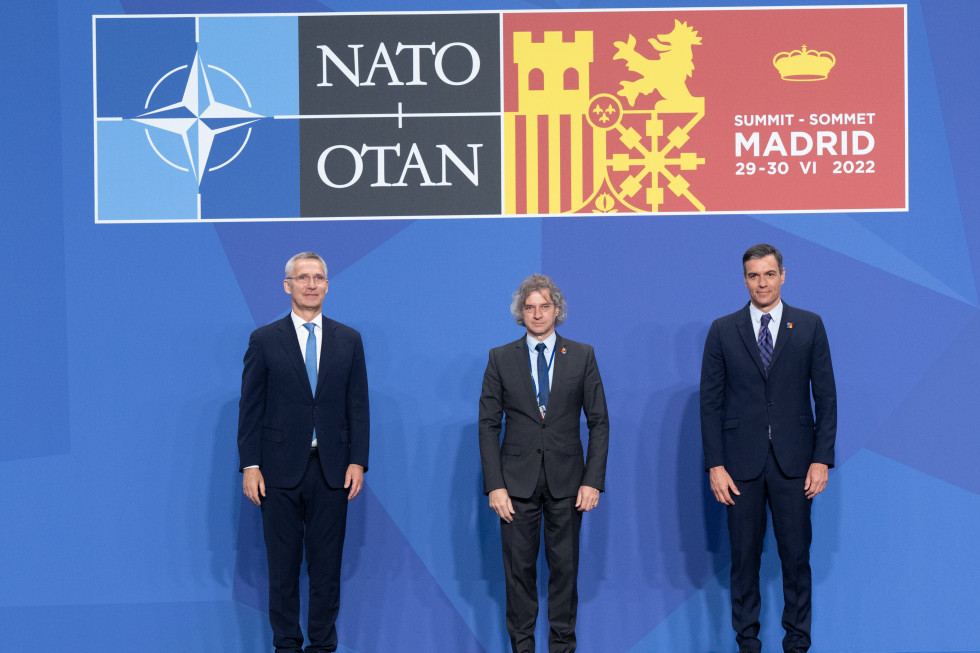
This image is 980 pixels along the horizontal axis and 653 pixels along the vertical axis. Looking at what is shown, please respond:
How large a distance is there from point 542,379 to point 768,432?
0.98 meters

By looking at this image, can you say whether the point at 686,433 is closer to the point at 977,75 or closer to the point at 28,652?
the point at 977,75

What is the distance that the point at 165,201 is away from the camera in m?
4.40

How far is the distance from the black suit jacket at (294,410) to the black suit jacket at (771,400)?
4.98 feet

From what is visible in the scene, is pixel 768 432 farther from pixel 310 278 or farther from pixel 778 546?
pixel 310 278

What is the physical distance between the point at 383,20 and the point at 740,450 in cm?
269

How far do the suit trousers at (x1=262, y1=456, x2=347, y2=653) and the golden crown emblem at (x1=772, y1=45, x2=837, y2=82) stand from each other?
2.96 m

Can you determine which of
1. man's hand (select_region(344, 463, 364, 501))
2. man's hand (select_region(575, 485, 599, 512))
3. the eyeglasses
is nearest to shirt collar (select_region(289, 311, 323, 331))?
the eyeglasses

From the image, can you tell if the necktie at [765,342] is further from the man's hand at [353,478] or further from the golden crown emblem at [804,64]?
the man's hand at [353,478]

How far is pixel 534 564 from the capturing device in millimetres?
3742

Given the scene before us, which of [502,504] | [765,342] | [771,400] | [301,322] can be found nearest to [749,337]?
[765,342]

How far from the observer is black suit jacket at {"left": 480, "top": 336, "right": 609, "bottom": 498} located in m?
3.66

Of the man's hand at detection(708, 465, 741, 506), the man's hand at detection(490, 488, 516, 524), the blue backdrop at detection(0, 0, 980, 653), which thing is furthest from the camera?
the blue backdrop at detection(0, 0, 980, 653)

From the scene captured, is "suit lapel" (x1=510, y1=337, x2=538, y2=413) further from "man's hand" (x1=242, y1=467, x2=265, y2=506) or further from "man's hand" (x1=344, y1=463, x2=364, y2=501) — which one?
"man's hand" (x1=242, y1=467, x2=265, y2=506)

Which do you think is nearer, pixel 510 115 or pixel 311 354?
pixel 311 354
